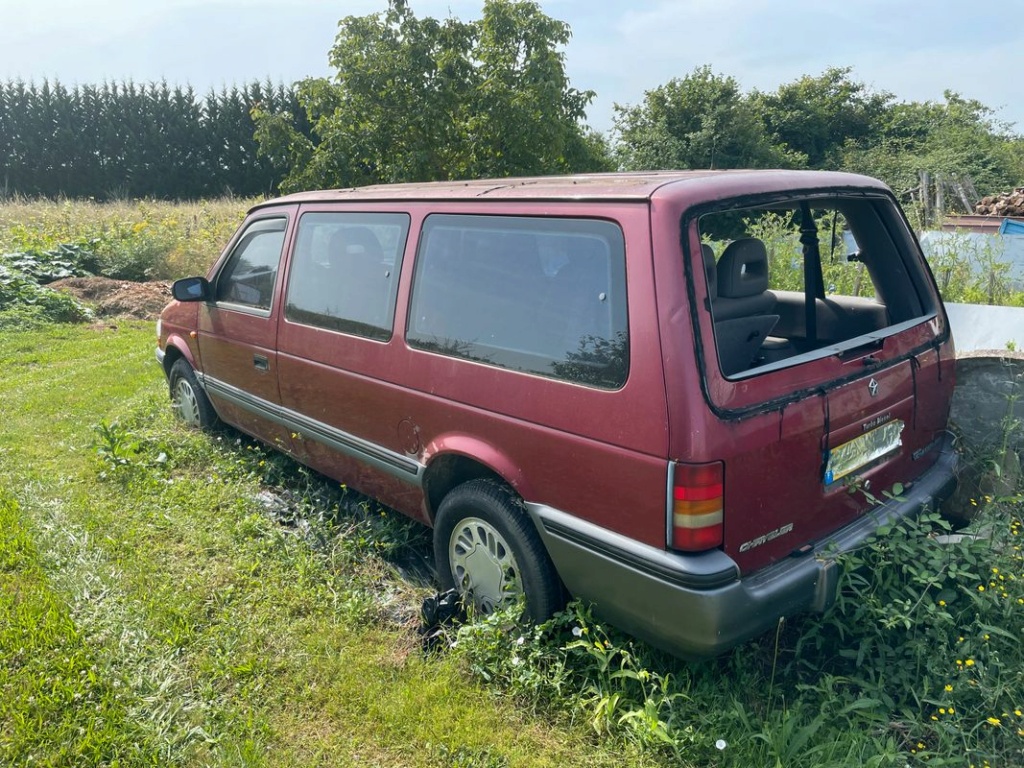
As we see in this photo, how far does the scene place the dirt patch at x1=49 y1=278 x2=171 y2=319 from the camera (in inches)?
458

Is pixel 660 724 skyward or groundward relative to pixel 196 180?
groundward

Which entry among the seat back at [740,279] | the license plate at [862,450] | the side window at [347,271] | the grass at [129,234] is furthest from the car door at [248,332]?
the grass at [129,234]

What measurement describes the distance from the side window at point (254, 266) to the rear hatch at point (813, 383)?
2587 millimetres

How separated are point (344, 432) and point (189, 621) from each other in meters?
1.11

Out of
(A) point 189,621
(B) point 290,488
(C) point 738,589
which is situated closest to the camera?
(C) point 738,589

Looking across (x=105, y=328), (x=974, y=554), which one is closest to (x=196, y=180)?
(x=105, y=328)

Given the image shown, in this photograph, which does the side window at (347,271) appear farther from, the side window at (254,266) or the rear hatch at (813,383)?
the rear hatch at (813,383)

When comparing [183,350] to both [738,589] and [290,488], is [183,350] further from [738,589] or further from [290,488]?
[738,589]

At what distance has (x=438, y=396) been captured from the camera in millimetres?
3127

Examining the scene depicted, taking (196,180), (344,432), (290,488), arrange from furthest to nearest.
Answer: (196,180) < (290,488) < (344,432)

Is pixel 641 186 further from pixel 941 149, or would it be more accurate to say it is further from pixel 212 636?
pixel 941 149

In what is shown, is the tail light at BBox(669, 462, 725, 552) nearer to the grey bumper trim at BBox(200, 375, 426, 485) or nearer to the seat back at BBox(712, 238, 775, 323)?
the seat back at BBox(712, 238, 775, 323)

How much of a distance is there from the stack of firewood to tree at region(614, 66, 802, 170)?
8.36m

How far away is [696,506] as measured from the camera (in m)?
2.28
